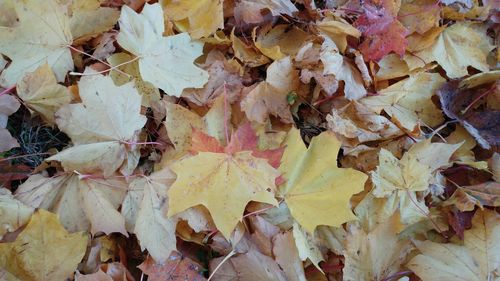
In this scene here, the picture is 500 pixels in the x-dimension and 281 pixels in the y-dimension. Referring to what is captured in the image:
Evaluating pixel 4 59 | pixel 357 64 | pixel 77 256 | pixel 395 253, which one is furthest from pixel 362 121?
pixel 4 59

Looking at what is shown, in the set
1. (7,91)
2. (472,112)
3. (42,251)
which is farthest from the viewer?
(472,112)

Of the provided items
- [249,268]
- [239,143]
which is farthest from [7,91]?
[249,268]

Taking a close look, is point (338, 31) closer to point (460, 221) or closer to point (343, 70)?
point (343, 70)

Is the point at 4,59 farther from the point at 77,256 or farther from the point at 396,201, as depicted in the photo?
the point at 396,201

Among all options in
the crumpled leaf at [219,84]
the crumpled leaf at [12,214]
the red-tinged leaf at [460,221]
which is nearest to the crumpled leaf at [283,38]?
the crumpled leaf at [219,84]

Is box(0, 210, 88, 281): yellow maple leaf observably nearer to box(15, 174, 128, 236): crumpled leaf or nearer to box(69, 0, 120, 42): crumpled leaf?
box(15, 174, 128, 236): crumpled leaf

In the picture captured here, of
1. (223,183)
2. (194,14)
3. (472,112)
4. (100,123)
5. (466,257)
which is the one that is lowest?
(466,257)

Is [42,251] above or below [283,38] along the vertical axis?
below
